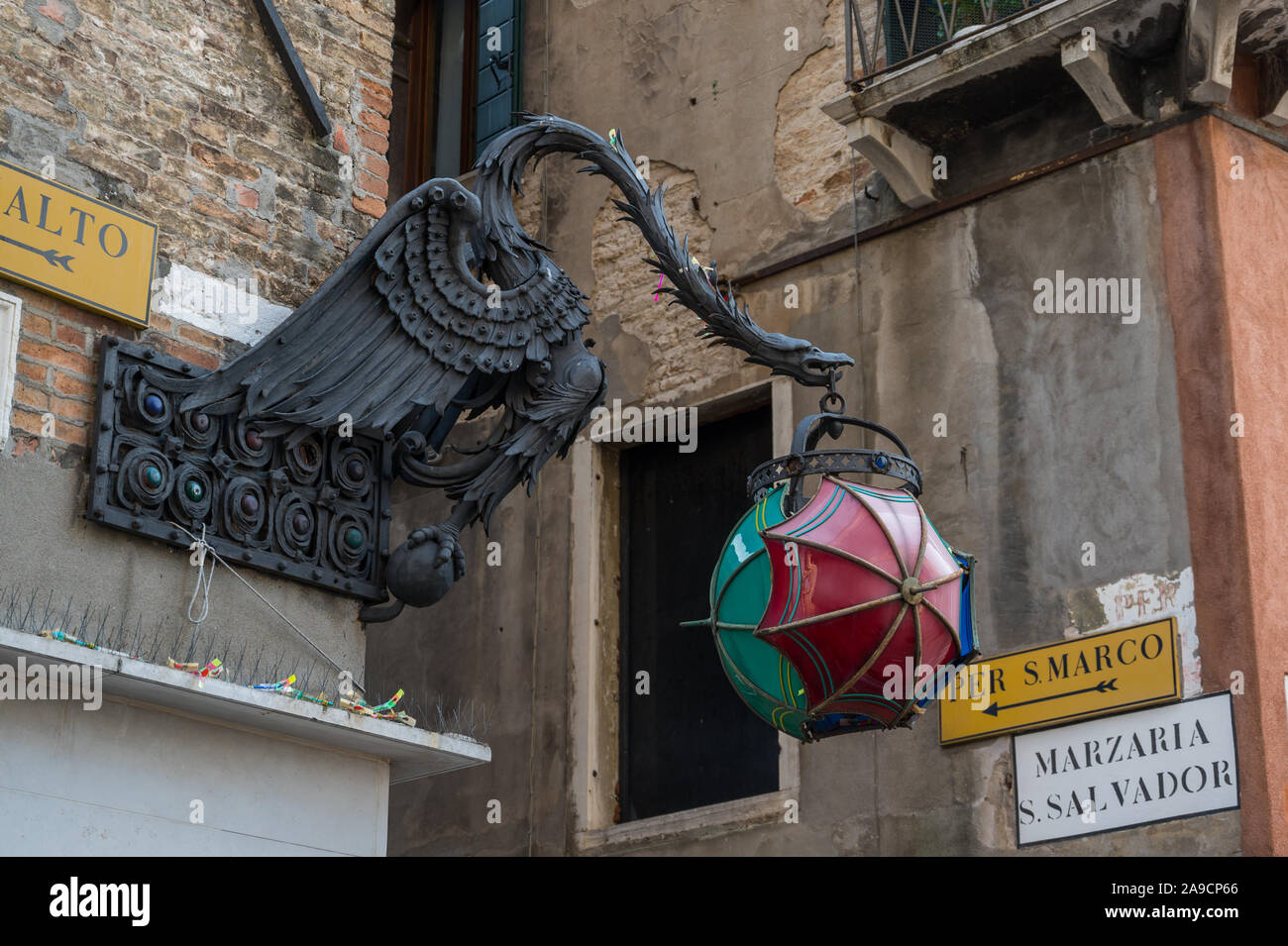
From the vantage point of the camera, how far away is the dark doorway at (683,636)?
390 inches

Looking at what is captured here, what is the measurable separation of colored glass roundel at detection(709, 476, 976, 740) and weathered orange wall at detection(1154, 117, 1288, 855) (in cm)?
297

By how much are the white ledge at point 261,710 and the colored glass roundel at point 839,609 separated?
968 millimetres

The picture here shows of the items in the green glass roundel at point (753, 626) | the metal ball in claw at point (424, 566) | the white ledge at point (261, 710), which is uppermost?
the metal ball in claw at point (424, 566)

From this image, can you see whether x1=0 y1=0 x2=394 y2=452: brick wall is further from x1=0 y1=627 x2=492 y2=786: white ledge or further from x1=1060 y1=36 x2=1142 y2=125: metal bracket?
x1=1060 y1=36 x2=1142 y2=125: metal bracket

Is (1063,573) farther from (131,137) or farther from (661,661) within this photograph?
(131,137)

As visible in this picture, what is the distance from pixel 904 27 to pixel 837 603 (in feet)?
16.5

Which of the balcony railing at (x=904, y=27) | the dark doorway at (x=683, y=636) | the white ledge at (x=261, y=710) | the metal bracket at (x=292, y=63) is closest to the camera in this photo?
the white ledge at (x=261, y=710)

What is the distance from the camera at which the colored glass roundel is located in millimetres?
5059

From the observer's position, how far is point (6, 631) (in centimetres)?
462
